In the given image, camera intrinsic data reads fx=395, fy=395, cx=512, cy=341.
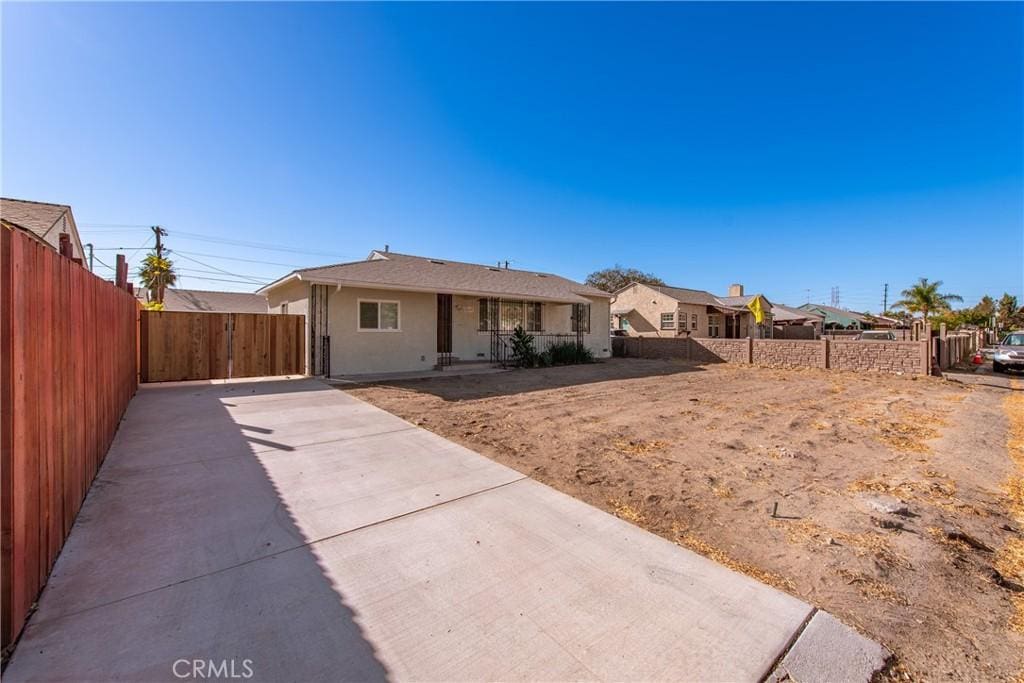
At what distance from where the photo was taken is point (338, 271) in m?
11.4

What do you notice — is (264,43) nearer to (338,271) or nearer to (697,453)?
(338,271)

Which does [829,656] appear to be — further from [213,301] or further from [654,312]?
[213,301]

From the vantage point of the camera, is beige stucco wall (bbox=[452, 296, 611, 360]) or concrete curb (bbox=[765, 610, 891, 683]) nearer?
concrete curb (bbox=[765, 610, 891, 683])

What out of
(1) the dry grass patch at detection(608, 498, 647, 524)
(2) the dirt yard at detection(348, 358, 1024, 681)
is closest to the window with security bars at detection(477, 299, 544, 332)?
(2) the dirt yard at detection(348, 358, 1024, 681)

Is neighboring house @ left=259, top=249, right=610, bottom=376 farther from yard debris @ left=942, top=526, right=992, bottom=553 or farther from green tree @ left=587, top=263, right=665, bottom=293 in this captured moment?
green tree @ left=587, top=263, right=665, bottom=293

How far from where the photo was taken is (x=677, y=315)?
2442cm

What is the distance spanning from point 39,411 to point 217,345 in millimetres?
9226

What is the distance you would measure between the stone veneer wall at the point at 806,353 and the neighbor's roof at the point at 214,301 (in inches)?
Answer: 1069

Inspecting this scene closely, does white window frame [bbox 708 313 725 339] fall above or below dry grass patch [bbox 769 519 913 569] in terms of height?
above

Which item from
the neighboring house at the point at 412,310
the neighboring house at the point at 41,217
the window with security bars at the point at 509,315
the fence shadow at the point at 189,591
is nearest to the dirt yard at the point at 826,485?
the fence shadow at the point at 189,591

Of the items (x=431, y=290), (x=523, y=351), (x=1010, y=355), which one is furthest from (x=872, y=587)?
(x=1010, y=355)

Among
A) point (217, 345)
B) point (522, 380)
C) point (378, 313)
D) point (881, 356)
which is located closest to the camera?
point (217, 345)

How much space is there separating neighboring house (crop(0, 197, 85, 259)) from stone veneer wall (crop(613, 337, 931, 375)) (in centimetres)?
1960

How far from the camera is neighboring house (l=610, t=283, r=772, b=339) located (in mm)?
24828
